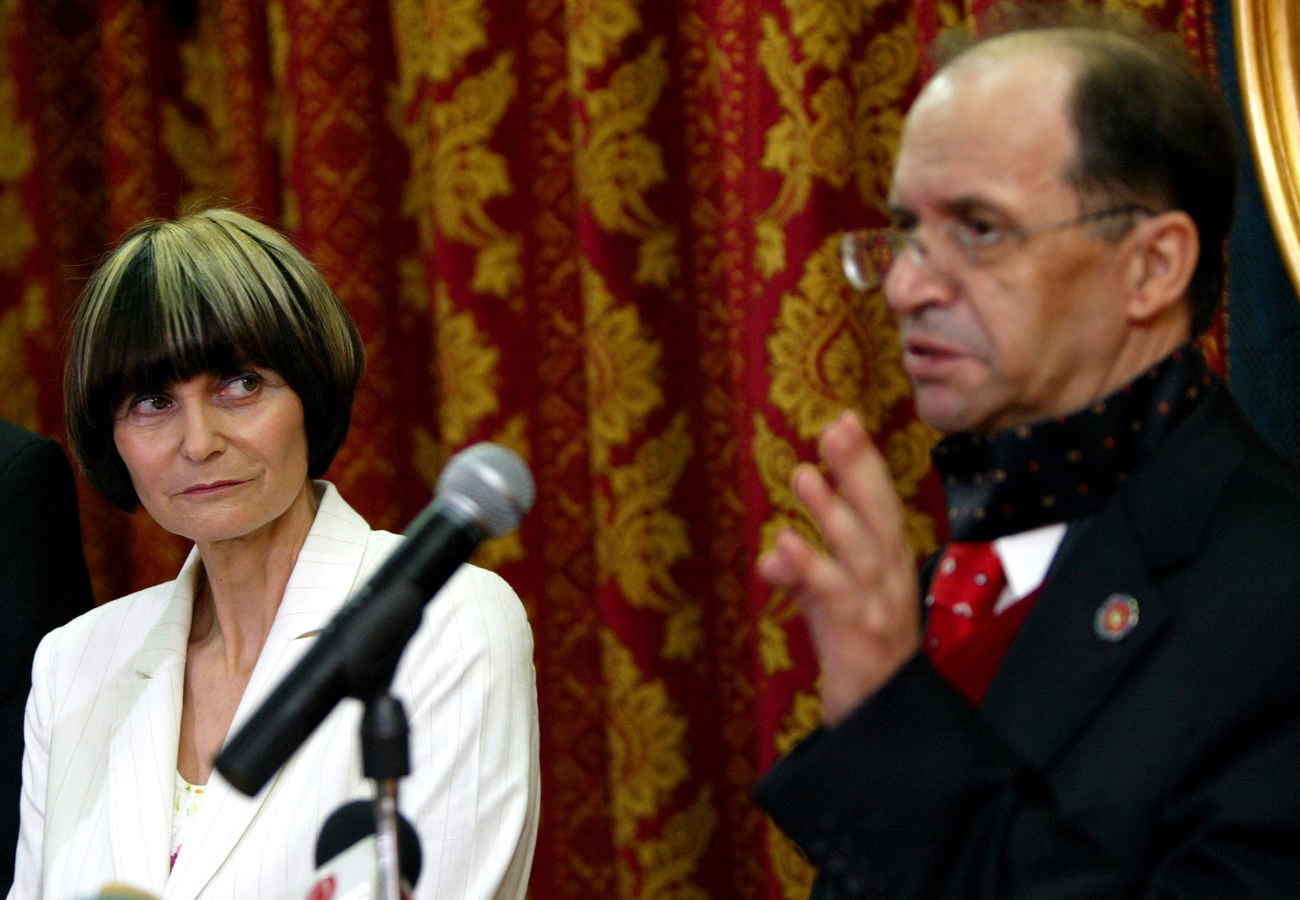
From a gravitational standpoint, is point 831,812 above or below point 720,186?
below

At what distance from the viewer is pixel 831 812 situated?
3.13ft

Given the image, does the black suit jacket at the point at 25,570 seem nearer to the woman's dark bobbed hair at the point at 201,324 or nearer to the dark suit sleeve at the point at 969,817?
the woman's dark bobbed hair at the point at 201,324

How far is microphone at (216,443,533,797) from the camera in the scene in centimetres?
86

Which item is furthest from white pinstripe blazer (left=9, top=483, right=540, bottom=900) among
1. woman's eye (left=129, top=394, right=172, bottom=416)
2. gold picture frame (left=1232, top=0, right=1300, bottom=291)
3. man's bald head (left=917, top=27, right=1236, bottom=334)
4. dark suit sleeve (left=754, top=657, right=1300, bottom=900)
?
gold picture frame (left=1232, top=0, right=1300, bottom=291)

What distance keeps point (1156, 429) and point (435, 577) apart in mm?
574

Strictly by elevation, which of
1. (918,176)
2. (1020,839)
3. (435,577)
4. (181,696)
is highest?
(918,176)

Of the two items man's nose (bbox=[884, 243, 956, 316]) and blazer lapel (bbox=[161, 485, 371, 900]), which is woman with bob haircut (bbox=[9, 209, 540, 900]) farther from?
man's nose (bbox=[884, 243, 956, 316])

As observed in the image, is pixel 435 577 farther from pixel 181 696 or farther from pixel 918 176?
pixel 181 696

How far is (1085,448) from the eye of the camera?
3.50 feet

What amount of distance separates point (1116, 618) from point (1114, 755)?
0.34 feet

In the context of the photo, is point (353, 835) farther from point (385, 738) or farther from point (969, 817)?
point (969, 817)

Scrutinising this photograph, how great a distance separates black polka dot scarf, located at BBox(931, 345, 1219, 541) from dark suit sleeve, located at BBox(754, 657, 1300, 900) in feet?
0.68

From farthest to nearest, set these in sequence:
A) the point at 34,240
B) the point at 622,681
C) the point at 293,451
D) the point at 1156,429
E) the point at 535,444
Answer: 1. the point at 34,240
2. the point at 535,444
3. the point at 622,681
4. the point at 293,451
5. the point at 1156,429

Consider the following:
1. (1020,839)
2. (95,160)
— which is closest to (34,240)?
(95,160)
